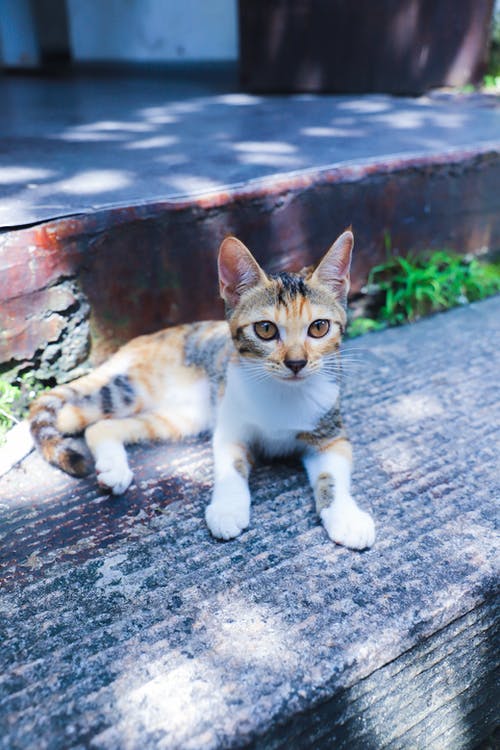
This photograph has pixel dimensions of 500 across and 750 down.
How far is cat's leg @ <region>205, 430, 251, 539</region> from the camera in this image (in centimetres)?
190

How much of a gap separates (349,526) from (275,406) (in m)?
0.47

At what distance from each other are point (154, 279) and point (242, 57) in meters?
4.05

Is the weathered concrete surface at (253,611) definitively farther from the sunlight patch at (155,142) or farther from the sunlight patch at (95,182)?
the sunlight patch at (155,142)

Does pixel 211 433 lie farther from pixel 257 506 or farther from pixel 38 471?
pixel 38 471

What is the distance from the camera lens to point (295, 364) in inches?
74.4

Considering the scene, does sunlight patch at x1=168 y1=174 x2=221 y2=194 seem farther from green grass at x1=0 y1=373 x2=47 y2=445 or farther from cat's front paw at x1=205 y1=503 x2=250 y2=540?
cat's front paw at x1=205 y1=503 x2=250 y2=540

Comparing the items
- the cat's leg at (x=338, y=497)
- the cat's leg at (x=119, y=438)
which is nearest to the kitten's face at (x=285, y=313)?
the cat's leg at (x=338, y=497)

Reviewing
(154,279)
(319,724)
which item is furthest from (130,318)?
(319,724)

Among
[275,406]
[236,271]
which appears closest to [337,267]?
[236,271]

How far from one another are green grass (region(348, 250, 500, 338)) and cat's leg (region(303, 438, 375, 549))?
4.30 ft

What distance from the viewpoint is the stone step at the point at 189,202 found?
2377mm

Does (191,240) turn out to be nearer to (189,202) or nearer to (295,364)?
(189,202)

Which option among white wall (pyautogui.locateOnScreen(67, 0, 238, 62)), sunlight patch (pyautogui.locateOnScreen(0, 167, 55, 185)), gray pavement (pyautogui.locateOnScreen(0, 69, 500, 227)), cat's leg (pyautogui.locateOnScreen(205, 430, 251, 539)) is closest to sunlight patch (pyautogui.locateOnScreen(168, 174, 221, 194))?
gray pavement (pyautogui.locateOnScreen(0, 69, 500, 227))

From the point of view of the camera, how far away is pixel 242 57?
5805 mm
